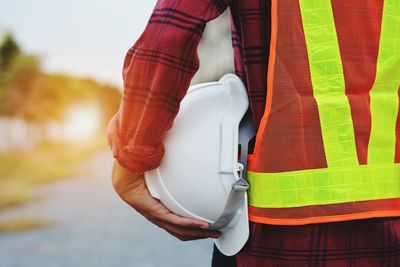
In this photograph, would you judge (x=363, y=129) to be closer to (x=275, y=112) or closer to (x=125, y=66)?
(x=275, y=112)

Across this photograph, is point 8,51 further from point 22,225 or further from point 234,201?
point 234,201

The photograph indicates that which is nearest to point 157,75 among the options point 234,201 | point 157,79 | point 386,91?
point 157,79

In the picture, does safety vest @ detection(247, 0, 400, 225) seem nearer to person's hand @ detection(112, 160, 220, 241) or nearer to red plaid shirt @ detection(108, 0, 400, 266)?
red plaid shirt @ detection(108, 0, 400, 266)

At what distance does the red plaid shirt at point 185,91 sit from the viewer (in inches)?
44.9

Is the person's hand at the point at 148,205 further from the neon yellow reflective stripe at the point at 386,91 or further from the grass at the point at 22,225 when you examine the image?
the grass at the point at 22,225

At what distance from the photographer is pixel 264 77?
46.6 inches

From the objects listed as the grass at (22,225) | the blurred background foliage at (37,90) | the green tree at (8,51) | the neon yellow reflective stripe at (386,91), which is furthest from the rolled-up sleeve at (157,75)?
the green tree at (8,51)

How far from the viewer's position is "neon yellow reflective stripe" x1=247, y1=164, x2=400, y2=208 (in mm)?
1165

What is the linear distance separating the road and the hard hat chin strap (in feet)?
10.6

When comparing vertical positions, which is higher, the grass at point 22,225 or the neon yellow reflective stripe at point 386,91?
the neon yellow reflective stripe at point 386,91

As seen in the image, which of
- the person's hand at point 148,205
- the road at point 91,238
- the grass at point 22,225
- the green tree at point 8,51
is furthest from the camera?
the green tree at point 8,51

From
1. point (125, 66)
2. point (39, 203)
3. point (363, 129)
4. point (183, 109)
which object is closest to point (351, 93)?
point (363, 129)

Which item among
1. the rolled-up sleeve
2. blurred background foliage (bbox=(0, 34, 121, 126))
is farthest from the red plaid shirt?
blurred background foliage (bbox=(0, 34, 121, 126))

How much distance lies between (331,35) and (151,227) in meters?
4.77
